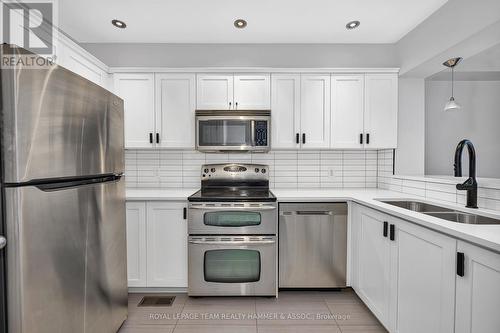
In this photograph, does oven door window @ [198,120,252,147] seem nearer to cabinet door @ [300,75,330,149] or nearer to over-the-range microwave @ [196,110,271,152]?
over-the-range microwave @ [196,110,271,152]

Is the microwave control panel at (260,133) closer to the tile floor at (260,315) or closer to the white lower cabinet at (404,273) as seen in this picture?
the white lower cabinet at (404,273)

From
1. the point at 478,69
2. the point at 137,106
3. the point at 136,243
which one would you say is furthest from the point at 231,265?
the point at 478,69

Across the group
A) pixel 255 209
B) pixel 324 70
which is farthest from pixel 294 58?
pixel 255 209

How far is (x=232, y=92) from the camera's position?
2775 millimetres

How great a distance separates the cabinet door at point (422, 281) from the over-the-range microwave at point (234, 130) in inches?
57.3

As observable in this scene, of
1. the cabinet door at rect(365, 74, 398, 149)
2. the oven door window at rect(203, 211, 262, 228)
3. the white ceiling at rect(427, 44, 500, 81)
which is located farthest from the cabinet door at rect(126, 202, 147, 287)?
the white ceiling at rect(427, 44, 500, 81)

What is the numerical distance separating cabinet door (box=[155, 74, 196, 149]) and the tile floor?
1.52m

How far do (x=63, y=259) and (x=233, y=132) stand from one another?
177cm

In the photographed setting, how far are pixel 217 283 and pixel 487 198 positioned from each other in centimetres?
213

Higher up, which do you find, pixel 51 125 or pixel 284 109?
pixel 284 109

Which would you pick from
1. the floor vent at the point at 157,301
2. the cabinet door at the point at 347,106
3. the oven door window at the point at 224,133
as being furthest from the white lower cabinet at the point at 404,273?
the floor vent at the point at 157,301

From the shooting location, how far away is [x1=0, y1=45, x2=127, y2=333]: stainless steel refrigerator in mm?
1022

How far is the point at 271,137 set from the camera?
9.12 feet

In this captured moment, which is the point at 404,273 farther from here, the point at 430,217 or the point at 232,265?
the point at 232,265
